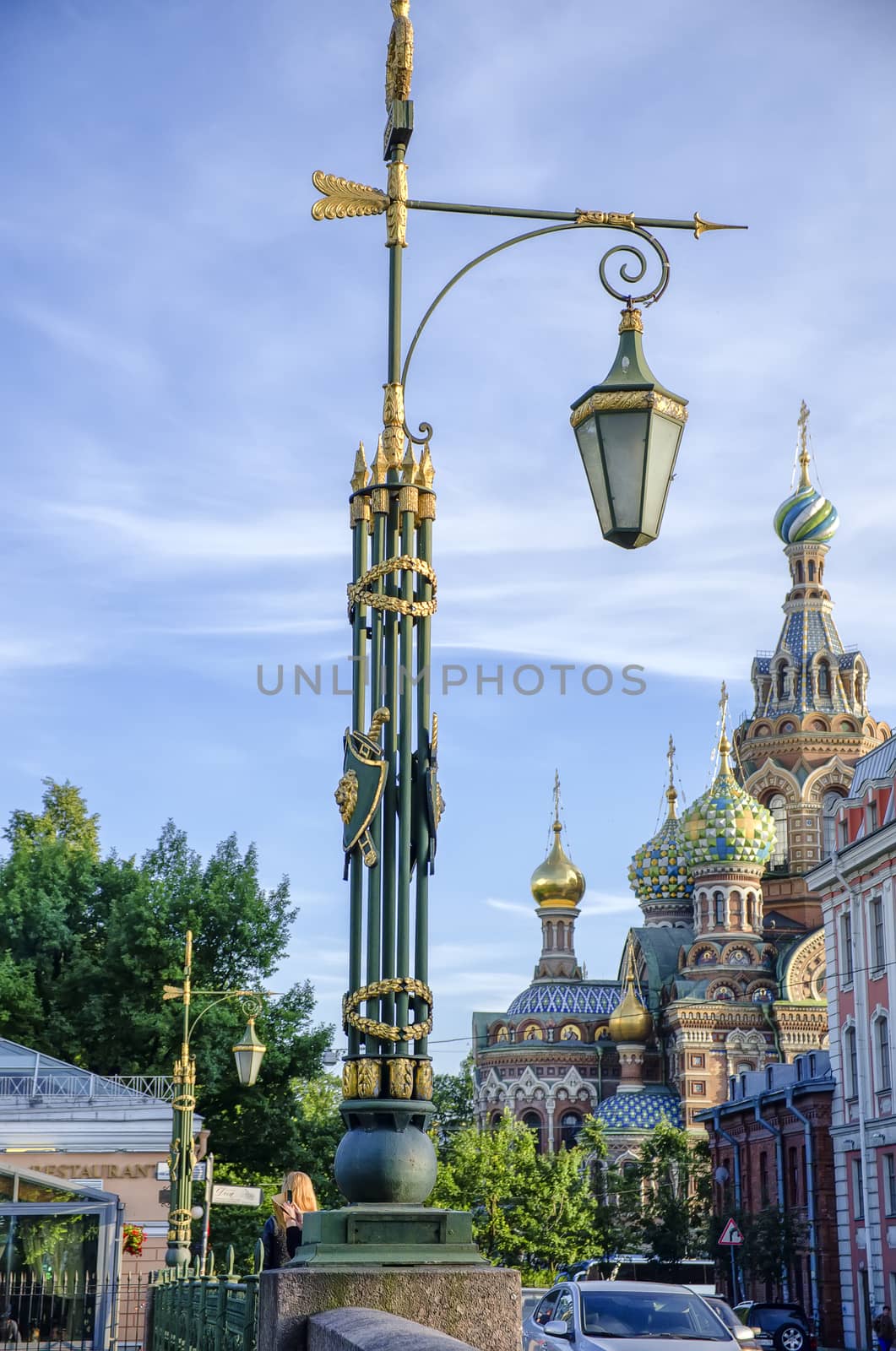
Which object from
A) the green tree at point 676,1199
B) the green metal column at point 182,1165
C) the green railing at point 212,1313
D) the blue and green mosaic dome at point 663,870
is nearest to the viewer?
the green railing at point 212,1313

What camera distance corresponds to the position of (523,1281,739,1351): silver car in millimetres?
12984

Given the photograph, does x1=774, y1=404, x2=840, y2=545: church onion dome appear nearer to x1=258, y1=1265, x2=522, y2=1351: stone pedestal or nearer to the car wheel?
the car wheel

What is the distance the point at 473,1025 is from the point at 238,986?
142 ft

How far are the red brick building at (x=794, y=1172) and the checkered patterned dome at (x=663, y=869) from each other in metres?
30.4

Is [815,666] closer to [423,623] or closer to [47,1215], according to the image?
[47,1215]

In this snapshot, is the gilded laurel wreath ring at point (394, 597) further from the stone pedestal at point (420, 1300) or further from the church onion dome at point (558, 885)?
the church onion dome at point (558, 885)

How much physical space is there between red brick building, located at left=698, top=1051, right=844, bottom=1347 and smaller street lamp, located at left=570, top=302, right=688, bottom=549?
1526 inches

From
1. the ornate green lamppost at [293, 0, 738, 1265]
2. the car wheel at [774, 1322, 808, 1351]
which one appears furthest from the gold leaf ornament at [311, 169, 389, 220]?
the car wheel at [774, 1322, 808, 1351]

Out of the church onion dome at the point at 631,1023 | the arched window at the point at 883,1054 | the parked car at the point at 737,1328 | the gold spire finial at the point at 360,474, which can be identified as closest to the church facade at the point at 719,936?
the church onion dome at the point at 631,1023

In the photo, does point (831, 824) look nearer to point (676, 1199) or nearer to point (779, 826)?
point (676, 1199)

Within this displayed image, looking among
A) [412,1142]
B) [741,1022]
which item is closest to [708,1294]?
[412,1142]

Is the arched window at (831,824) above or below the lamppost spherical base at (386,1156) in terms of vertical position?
above

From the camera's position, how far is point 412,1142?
671 cm

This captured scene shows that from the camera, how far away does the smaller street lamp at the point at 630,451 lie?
6891 millimetres
